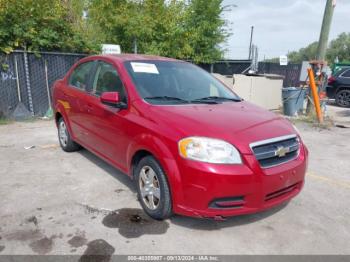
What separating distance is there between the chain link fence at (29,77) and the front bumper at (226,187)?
739 centimetres

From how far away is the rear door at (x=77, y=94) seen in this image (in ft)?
15.5

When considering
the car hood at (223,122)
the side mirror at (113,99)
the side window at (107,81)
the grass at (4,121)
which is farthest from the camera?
the grass at (4,121)

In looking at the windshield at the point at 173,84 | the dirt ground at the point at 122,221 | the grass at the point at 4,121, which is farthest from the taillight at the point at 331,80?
the grass at the point at 4,121

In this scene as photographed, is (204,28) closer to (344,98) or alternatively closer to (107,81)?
(344,98)

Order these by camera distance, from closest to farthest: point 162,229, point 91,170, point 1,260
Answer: point 1,260 < point 162,229 < point 91,170

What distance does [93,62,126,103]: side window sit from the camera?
12.7ft

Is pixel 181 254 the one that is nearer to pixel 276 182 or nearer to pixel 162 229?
pixel 162 229

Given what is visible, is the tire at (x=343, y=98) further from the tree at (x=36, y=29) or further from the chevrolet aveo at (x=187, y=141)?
the chevrolet aveo at (x=187, y=141)

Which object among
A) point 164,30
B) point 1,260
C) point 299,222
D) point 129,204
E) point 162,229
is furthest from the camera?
point 164,30

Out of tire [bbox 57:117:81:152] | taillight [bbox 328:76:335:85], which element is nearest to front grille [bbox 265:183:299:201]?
tire [bbox 57:117:81:152]

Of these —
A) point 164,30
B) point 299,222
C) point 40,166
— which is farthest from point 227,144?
point 164,30

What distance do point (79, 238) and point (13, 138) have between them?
181 inches

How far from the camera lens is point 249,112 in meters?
3.60

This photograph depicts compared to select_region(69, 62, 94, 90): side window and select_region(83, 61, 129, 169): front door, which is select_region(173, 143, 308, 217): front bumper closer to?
select_region(83, 61, 129, 169): front door
